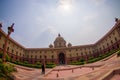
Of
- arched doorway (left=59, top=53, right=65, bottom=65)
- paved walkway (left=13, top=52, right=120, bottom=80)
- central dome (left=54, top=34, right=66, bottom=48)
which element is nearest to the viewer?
paved walkway (left=13, top=52, right=120, bottom=80)

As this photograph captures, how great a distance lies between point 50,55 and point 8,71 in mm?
41838

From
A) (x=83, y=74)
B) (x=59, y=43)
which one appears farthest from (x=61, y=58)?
(x=83, y=74)

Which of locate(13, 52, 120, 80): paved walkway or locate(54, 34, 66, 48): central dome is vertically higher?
locate(54, 34, 66, 48): central dome

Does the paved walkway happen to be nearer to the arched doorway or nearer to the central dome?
the arched doorway

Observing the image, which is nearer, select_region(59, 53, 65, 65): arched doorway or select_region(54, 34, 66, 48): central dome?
select_region(59, 53, 65, 65): arched doorway

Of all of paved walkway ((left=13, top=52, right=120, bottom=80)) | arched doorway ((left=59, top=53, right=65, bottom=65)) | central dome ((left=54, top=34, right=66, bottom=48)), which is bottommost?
paved walkway ((left=13, top=52, right=120, bottom=80))

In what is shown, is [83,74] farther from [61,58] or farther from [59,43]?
[59,43]

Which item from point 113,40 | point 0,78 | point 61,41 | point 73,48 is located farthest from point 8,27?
point 61,41

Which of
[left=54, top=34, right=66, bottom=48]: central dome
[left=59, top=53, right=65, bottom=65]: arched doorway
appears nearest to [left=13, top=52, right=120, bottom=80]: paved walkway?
[left=59, top=53, right=65, bottom=65]: arched doorway

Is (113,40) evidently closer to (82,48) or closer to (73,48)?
(82,48)

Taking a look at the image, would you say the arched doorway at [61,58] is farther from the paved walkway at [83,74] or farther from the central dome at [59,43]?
the paved walkway at [83,74]

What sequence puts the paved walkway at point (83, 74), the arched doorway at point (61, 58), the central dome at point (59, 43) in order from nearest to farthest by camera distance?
the paved walkway at point (83, 74)
the arched doorway at point (61, 58)
the central dome at point (59, 43)

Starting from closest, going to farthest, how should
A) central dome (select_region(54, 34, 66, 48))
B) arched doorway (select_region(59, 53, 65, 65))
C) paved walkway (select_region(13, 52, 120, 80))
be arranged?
paved walkway (select_region(13, 52, 120, 80))
arched doorway (select_region(59, 53, 65, 65))
central dome (select_region(54, 34, 66, 48))

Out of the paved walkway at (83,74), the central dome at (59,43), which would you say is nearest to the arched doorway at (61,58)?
the central dome at (59,43)
